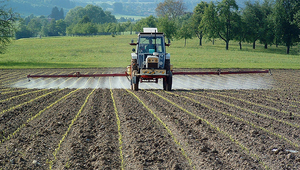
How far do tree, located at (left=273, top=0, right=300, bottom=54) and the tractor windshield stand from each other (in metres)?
54.7

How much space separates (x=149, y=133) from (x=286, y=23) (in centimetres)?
6406

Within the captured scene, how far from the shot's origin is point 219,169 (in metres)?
5.85

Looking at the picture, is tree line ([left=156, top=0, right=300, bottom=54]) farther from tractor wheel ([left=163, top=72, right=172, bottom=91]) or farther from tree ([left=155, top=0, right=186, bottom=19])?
tree ([left=155, top=0, right=186, bottom=19])

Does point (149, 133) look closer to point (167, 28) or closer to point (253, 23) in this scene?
point (253, 23)

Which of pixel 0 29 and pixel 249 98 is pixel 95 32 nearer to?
pixel 0 29

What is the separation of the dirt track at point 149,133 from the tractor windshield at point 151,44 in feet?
10.9

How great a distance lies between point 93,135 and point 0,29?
32.9m

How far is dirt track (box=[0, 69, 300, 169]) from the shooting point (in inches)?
245

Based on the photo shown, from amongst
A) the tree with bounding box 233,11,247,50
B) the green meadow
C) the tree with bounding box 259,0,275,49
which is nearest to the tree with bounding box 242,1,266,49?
the tree with bounding box 259,0,275,49

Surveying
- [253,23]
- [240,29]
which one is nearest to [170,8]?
[253,23]

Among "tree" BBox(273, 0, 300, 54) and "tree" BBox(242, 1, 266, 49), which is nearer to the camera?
"tree" BBox(273, 0, 300, 54)

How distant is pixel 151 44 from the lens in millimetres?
15773

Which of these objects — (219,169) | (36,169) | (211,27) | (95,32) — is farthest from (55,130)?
(95,32)

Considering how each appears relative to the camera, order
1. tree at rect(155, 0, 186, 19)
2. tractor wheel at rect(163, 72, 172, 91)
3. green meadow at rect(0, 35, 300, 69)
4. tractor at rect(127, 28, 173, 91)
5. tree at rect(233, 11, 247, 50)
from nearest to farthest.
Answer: tractor at rect(127, 28, 173, 91) < tractor wheel at rect(163, 72, 172, 91) < green meadow at rect(0, 35, 300, 69) < tree at rect(233, 11, 247, 50) < tree at rect(155, 0, 186, 19)
